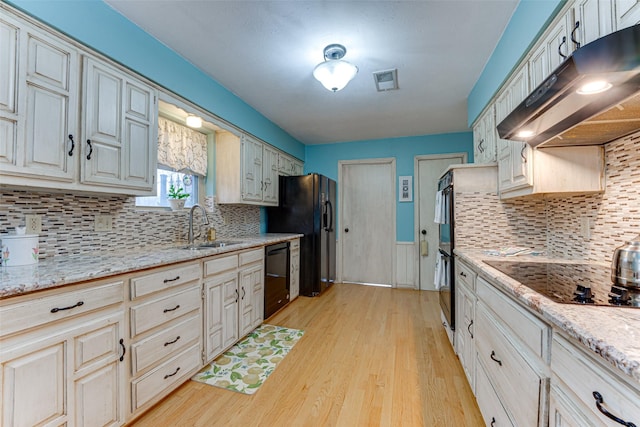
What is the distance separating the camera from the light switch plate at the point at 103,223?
1833 millimetres

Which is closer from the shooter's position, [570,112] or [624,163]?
[570,112]

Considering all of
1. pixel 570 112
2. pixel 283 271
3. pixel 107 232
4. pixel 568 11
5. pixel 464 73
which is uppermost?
pixel 464 73

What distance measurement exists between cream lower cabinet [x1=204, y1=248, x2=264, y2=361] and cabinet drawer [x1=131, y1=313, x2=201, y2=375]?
0.47ft

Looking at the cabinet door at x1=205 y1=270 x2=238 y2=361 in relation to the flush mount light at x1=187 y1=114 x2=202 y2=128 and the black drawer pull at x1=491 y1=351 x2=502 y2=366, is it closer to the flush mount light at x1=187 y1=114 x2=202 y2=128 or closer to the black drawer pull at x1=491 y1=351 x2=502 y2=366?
the flush mount light at x1=187 y1=114 x2=202 y2=128

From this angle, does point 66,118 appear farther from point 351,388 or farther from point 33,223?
point 351,388

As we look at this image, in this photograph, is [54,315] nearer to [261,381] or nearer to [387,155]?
[261,381]

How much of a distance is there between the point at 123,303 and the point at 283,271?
198 cm

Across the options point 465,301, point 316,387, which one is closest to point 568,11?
point 465,301

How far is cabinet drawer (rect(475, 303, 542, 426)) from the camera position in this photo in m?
0.92

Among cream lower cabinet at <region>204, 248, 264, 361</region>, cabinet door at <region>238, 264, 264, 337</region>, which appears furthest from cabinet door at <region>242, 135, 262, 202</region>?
cabinet door at <region>238, 264, 264, 337</region>

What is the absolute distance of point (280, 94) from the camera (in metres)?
2.88

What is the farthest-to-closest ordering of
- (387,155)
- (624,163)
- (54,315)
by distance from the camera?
(387,155)
(624,163)
(54,315)

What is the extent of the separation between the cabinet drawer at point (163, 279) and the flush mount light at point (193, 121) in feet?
4.68

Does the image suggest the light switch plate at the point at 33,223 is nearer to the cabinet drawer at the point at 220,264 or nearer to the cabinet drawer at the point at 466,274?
the cabinet drawer at the point at 220,264
